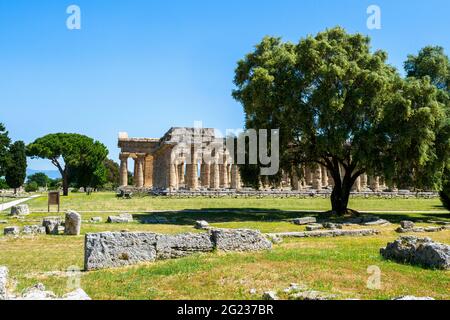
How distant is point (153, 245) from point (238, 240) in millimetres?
2745

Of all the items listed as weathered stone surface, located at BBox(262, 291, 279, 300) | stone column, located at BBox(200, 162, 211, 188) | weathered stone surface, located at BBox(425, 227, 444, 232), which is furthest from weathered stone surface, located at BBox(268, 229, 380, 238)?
stone column, located at BBox(200, 162, 211, 188)

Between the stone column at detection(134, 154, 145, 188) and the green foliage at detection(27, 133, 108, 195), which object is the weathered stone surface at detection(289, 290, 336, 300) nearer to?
the green foliage at detection(27, 133, 108, 195)

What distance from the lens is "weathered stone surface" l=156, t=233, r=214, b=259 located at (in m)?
12.4

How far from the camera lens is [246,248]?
13594mm

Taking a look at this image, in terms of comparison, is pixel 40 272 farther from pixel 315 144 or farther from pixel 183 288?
pixel 315 144

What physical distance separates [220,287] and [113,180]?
11159cm

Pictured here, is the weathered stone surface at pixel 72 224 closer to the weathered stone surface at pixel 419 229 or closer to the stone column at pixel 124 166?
the weathered stone surface at pixel 419 229

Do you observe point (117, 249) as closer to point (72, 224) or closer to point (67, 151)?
point (72, 224)

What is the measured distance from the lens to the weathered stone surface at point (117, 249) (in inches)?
443

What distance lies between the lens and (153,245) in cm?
1221

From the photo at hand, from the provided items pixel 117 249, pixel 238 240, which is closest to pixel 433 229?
pixel 238 240

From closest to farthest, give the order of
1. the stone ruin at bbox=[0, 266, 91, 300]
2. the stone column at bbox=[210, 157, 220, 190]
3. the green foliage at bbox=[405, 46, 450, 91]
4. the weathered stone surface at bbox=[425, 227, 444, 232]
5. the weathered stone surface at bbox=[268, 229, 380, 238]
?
the stone ruin at bbox=[0, 266, 91, 300], the weathered stone surface at bbox=[268, 229, 380, 238], the weathered stone surface at bbox=[425, 227, 444, 232], the green foliage at bbox=[405, 46, 450, 91], the stone column at bbox=[210, 157, 220, 190]

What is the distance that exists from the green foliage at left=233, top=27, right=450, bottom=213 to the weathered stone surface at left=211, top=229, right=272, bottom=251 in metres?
14.2
